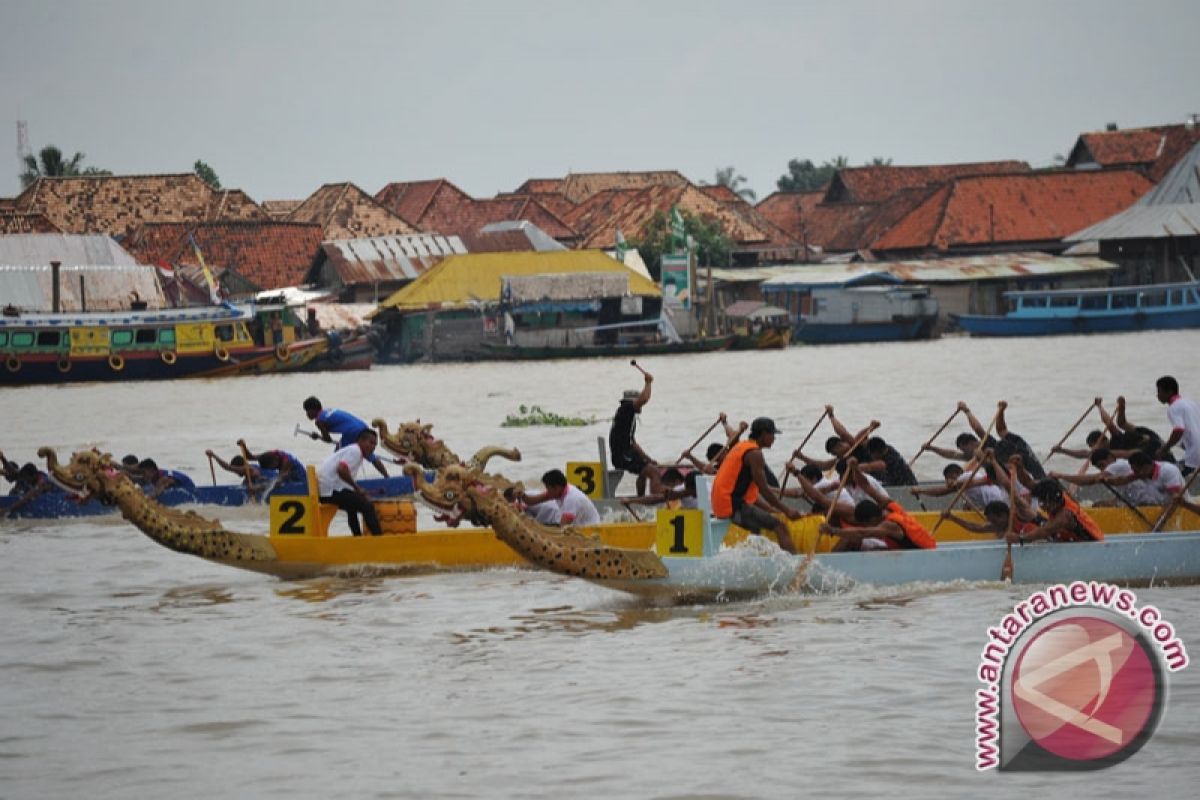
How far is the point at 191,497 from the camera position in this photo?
777 inches

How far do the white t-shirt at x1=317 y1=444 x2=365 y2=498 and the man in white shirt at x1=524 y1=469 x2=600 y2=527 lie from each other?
5.48 feet

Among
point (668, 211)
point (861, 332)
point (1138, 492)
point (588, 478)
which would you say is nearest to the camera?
point (1138, 492)

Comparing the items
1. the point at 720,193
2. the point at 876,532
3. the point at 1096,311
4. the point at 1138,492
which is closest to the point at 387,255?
the point at 720,193

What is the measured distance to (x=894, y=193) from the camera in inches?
3263

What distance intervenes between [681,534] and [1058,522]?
2676 mm

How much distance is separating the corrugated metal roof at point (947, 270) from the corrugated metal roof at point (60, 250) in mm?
22349

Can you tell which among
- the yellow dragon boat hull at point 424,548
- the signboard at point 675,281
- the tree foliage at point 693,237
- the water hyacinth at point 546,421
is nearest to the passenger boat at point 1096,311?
the signboard at point 675,281

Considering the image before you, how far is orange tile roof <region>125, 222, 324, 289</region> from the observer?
66438 millimetres

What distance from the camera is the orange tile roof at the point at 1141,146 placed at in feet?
257

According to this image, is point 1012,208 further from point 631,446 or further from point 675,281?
point 631,446

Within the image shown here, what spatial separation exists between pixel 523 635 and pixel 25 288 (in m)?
46.1

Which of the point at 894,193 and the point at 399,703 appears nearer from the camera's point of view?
the point at 399,703

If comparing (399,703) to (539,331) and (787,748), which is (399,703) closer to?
(787,748)

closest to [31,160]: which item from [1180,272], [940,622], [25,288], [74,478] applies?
[25,288]
